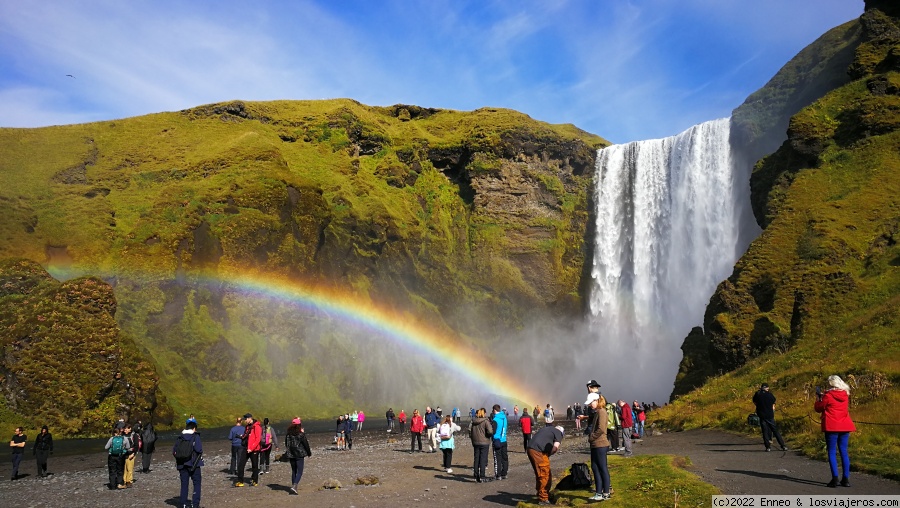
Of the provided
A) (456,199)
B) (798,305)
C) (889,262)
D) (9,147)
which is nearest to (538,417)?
(798,305)

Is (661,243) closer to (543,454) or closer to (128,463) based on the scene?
(128,463)

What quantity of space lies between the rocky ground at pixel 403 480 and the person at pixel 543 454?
43.8 inches

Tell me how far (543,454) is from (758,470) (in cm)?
545

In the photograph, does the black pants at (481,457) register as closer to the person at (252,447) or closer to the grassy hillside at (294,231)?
the person at (252,447)

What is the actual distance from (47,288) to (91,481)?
40943mm

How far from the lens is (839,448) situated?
11922 millimetres

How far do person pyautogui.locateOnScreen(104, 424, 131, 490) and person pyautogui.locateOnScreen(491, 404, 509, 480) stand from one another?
503 inches

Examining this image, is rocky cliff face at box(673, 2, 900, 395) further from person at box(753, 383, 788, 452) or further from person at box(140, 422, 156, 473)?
person at box(140, 422, 156, 473)

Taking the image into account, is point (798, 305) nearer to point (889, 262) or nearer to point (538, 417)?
point (889, 262)

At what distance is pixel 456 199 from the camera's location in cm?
11594

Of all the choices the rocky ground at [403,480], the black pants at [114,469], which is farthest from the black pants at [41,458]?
the black pants at [114,469]

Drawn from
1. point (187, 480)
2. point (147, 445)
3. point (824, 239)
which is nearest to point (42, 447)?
point (147, 445)

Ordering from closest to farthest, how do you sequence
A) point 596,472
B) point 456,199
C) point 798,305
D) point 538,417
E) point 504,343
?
point 596,472
point 798,305
point 538,417
point 504,343
point 456,199

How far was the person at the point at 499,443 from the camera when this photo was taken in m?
18.0
